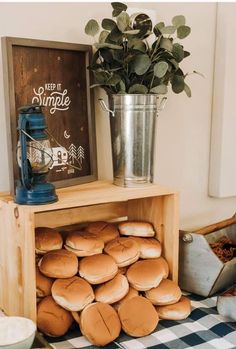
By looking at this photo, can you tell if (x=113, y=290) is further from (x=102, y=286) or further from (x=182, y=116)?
(x=182, y=116)

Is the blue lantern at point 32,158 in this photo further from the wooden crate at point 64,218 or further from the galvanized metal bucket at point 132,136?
the galvanized metal bucket at point 132,136

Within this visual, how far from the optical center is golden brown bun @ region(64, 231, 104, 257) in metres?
1.16

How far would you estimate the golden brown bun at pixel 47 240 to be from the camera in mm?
1157

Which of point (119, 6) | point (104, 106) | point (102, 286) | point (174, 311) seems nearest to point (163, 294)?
point (174, 311)

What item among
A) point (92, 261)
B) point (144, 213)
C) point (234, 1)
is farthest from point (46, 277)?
point (234, 1)

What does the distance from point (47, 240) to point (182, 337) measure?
15.9 inches

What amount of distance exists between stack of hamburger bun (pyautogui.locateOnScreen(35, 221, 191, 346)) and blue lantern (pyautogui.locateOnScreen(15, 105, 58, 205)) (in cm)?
16

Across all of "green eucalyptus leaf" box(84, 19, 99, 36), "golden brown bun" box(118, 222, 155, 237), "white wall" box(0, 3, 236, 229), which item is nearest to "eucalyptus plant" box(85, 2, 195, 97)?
"green eucalyptus leaf" box(84, 19, 99, 36)

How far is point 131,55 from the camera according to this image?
3.83 ft

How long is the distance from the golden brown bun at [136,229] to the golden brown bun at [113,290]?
146 millimetres

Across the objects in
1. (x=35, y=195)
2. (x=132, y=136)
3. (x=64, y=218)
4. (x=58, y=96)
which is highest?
(x=58, y=96)

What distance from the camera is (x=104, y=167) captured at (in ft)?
4.65

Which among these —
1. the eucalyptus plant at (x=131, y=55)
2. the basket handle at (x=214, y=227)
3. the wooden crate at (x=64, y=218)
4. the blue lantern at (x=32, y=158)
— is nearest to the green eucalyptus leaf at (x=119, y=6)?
the eucalyptus plant at (x=131, y=55)

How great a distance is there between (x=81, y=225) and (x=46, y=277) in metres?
0.25
